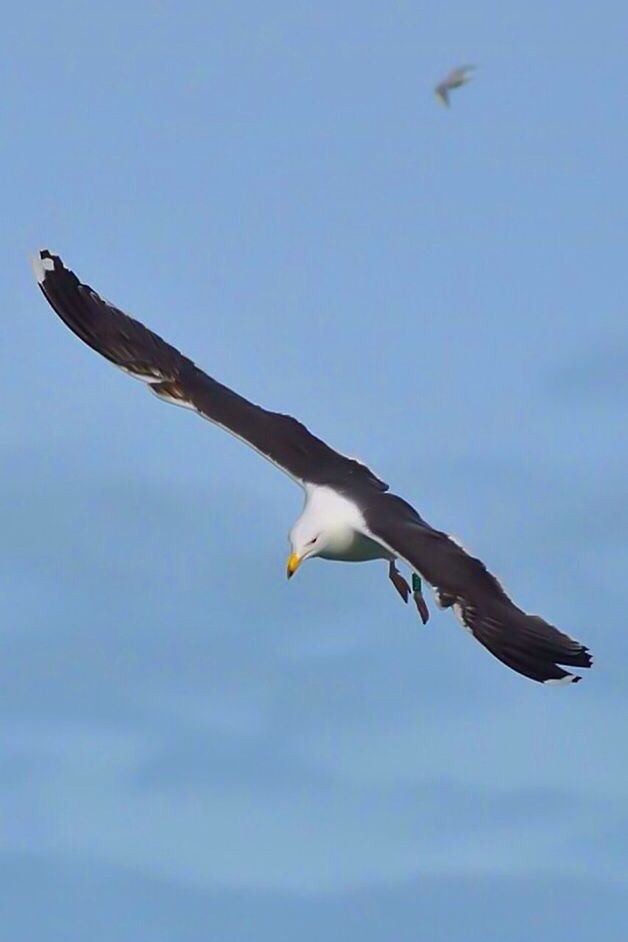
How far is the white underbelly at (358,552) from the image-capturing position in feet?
138

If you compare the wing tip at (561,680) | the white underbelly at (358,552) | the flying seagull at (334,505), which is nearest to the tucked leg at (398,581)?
the flying seagull at (334,505)

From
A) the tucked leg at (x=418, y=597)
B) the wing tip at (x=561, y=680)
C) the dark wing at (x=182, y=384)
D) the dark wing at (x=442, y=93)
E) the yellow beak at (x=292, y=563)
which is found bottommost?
the wing tip at (x=561, y=680)

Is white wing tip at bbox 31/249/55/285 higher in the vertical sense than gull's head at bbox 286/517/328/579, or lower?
higher

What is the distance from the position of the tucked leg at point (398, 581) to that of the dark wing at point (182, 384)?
138 cm

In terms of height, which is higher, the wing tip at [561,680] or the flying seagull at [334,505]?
the flying seagull at [334,505]

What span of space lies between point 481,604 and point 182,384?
26.5ft

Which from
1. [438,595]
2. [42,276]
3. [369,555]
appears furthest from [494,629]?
[42,276]

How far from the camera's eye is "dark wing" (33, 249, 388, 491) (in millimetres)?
43812

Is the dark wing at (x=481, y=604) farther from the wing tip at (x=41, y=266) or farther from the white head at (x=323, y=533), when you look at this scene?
the wing tip at (x=41, y=266)

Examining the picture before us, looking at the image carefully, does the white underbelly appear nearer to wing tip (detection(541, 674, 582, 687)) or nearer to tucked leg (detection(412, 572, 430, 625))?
tucked leg (detection(412, 572, 430, 625))

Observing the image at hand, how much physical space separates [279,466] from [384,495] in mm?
1700

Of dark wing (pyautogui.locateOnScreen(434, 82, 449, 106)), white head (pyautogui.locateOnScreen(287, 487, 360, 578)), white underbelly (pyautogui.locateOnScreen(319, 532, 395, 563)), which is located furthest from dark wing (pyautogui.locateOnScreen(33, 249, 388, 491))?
dark wing (pyautogui.locateOnScreen(434, 82, 449, 106))

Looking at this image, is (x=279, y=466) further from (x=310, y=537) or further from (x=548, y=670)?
(x=548, y=670)

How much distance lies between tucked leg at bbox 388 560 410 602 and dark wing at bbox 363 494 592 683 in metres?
2.26
